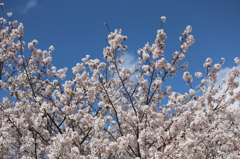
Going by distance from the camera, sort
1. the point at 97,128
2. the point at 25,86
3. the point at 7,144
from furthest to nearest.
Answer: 1. the point at 25,86
2. the point at 97,128
3. the point at 7,144

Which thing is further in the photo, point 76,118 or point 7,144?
point 76,118

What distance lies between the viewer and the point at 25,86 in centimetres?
1080

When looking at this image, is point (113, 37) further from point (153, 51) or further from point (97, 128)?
point (97, 128)

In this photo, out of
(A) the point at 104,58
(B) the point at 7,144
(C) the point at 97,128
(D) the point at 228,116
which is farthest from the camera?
(A) the point at 104,58

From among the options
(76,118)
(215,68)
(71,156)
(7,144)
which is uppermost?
(215,68)

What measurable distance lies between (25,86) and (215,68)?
29.7 feet

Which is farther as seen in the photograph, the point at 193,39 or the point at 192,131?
the point at 193,39

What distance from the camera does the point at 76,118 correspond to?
28.6 ft

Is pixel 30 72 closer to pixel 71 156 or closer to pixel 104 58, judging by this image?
pixel 104 58

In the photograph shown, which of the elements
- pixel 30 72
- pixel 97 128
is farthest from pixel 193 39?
pixel 30 72

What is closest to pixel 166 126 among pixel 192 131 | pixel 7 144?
pixel 192 131

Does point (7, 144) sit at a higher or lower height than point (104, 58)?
lower

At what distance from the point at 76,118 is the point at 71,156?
3.59m

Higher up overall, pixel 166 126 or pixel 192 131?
pixel 166 126
